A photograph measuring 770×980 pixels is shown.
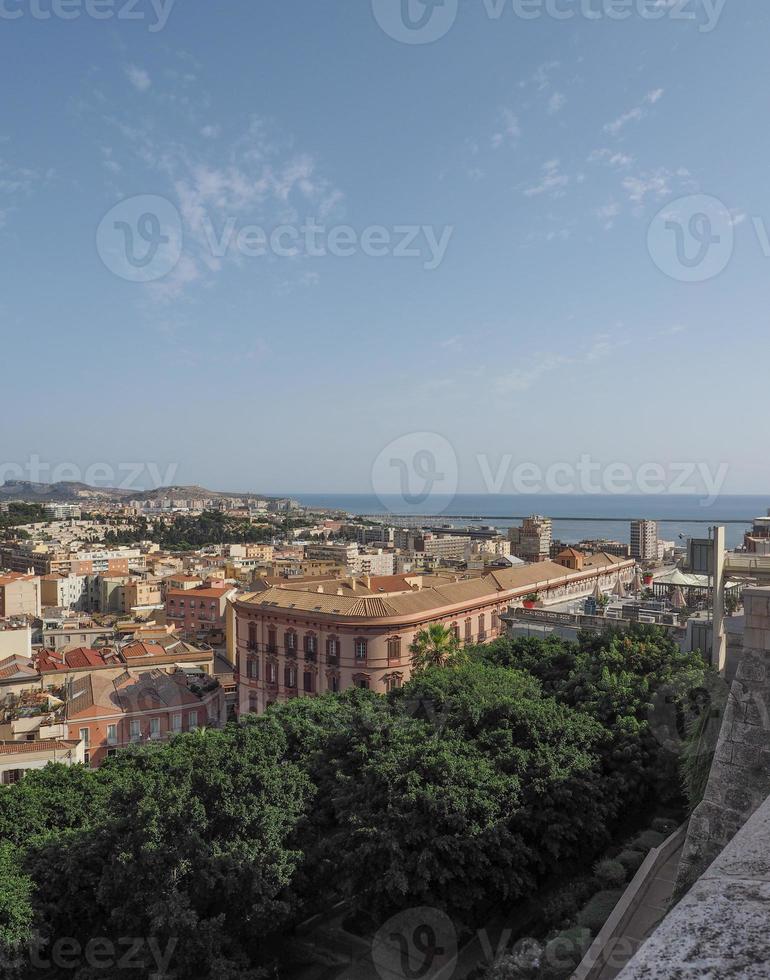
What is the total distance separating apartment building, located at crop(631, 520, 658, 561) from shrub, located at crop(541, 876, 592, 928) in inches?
3664

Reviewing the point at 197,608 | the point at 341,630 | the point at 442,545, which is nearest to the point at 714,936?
the point at 341,630

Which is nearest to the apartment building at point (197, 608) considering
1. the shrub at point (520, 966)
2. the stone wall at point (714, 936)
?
the shrub at point (520, 966)

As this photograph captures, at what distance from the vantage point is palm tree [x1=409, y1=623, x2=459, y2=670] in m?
25.4

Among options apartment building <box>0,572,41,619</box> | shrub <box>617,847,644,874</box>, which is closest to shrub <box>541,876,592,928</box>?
shrub <box>617,847,644,874</box>

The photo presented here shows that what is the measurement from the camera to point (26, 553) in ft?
293

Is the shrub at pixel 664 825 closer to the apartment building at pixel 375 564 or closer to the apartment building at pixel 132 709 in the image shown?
the apartment building at pixel 132 709

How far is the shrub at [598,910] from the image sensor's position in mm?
8586

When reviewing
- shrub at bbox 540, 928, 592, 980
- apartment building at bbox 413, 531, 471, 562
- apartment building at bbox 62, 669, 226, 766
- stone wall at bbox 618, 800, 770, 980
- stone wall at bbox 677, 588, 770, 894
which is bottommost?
apartment building at bbox 413, 531, 471, 562

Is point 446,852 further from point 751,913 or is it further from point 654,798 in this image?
point 751,913

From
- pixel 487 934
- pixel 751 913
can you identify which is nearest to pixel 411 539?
pixel 487 934

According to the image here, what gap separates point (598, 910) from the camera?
355 inches

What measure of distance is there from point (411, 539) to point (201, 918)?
396ft

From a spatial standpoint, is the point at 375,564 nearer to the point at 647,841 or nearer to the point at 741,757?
the point at 647,841

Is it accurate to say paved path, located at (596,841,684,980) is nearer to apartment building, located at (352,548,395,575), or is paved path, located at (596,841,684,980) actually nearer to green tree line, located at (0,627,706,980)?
green tree line, located at (0,627,706,980)
